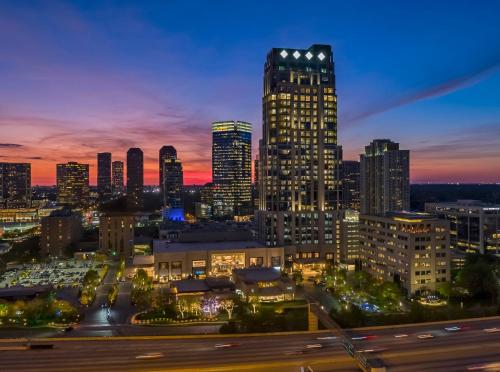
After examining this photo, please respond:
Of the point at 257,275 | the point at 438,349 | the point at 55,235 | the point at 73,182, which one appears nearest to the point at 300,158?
the point at 257,275

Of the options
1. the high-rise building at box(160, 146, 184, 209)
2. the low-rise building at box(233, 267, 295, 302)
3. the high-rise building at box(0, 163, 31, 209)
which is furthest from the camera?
the high-rise building at box(0, 163, 31, 209)

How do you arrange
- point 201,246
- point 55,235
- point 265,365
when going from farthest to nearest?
1. point 55,235
2. point 201,246
3. point 265,365

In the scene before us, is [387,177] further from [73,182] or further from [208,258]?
[73,182]

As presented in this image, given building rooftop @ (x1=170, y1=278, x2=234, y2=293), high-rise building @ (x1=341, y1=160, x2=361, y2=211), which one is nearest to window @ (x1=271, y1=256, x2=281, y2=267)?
building rooftop @ (x1=170, y1=278, x2=234, y2=293)

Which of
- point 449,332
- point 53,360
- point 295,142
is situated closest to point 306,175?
point 295,142

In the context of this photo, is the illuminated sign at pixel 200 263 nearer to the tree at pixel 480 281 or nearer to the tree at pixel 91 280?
the tree at pixel 91 280

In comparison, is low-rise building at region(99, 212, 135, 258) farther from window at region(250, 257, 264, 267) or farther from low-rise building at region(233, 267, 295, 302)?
low-rise building at region(233, 267, 295, 302)

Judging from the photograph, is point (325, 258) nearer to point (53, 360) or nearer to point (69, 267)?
point (69, 267)
